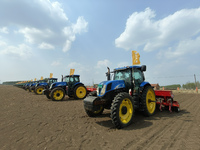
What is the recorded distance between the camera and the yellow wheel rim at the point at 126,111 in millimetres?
3787

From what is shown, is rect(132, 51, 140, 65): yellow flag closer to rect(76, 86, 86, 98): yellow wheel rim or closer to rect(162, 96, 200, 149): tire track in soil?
rect(162, 96, 200, 149): tire track in soil

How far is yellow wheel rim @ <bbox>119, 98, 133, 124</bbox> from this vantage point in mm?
3787

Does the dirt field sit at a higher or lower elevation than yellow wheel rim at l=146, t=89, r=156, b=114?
lower

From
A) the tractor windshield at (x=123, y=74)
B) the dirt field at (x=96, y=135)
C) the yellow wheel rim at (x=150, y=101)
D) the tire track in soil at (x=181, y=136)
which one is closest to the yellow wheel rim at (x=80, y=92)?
the tractor windshield at (x=123, y=74)

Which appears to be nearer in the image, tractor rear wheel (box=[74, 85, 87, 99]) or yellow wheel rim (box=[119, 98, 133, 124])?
yellow wheel rim (box=[119, 98, 133, 124])

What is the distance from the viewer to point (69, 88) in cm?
1022

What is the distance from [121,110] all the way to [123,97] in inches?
17.1

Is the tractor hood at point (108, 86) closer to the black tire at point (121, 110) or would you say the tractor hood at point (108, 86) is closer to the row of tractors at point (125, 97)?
the row of tractors at point (125, 97)

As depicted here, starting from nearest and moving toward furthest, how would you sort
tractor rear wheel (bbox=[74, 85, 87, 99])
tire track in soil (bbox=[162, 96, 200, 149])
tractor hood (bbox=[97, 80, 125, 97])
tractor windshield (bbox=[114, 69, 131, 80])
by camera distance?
tire track in soil (bbox=[162, 96, 200, 149]), tractor hood (bbox=[97, 80, 125, 97]), tractor windshield (bbox=[114, 69, 131, 80]), tractor rear wheel (bbox=[74, 85, 87, 99])

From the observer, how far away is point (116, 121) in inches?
138

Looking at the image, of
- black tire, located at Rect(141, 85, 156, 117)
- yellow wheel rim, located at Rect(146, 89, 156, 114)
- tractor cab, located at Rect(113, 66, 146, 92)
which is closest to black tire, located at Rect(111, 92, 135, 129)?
black tire, located at Rect(141, 85, 156, 117)

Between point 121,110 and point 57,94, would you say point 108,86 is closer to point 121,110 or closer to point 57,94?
point 121,110

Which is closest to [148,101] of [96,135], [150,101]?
[150,101]

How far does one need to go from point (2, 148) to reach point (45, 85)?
13762 mm
